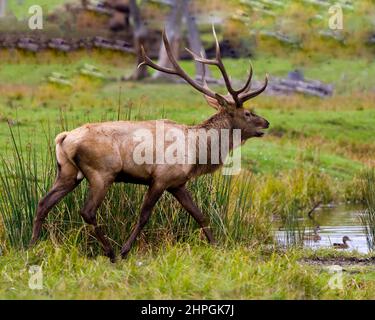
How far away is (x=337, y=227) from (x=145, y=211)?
18.8ft

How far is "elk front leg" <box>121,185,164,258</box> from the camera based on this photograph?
37.1 feet

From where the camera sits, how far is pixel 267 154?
22125mm

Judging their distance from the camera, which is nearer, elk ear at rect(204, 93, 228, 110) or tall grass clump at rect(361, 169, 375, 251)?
elk ear at rect(204, 93, 228, 110)

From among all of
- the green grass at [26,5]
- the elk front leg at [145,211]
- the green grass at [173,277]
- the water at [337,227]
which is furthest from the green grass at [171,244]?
the green grass at [26,5]

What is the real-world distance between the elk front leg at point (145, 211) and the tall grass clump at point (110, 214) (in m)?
0.44

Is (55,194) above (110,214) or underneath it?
above

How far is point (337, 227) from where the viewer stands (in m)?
16.4

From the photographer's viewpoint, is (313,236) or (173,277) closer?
(173,277)

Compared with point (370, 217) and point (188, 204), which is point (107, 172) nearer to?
point (188, 204)

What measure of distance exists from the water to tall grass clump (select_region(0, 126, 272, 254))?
186cm

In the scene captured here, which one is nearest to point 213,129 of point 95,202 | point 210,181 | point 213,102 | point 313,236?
point 213,102

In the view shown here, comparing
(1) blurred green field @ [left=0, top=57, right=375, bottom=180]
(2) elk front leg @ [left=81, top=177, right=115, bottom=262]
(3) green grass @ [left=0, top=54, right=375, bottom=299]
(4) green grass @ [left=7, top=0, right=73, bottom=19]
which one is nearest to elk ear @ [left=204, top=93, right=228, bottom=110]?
(3) green grass @ [left=0, top=54, right=375, bottom=299]

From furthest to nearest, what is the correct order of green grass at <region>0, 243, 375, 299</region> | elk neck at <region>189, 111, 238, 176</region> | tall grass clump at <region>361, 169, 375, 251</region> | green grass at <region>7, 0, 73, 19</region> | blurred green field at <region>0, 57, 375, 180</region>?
green grass at <region>7, 0, 73, 19</region>
blurred green field at <region>0, 57, 375, 180</region>
tall grass clump at <region>361, 169, 375, 251</region>
elk neck at <region>189, 111, 238, 176</region>
green grass at <region>0, 243, 375, 299</region>

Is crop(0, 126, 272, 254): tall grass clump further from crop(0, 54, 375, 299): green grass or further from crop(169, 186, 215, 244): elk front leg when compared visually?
crop(169, 186, 215, 244): elk front leg
